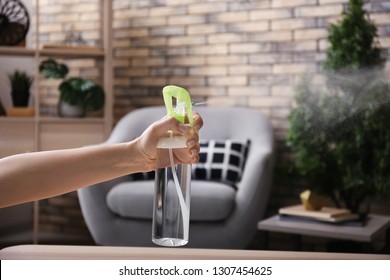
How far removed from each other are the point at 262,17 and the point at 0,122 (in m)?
0.92

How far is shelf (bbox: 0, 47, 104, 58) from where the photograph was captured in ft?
6.24

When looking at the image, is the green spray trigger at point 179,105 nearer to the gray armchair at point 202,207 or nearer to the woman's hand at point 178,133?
the woman's hand at point 178,133

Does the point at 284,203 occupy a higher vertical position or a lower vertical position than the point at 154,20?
lower

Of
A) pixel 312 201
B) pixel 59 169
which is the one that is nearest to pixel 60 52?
pixel 312 201

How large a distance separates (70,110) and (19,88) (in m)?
0.19

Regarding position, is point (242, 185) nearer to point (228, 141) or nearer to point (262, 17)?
point (228, 141)

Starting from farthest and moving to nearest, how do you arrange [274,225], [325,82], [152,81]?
[152,81], [325,82], [274,225]

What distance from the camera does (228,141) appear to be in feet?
5.85

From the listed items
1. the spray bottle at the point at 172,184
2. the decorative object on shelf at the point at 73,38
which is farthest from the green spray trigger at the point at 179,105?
the decorative object on shelf at the point at 73,38

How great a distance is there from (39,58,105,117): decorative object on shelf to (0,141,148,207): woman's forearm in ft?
4.92

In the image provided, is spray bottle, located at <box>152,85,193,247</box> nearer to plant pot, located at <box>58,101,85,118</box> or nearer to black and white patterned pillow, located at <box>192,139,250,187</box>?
black and white patterned pillow, located at <box>192,139,250,187</box>

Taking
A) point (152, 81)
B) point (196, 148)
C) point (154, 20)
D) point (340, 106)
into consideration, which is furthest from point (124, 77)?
point (196, 148)

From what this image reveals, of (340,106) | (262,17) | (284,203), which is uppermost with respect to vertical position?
(262,17)

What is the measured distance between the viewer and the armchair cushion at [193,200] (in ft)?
5.22
